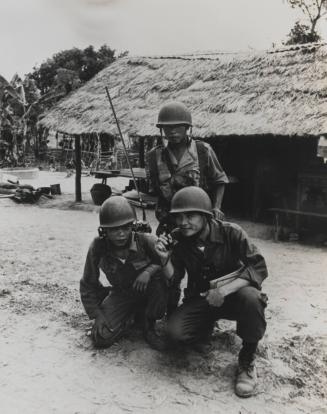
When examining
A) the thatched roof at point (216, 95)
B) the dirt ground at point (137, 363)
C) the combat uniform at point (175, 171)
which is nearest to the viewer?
the dirt ground at point (137, 363)

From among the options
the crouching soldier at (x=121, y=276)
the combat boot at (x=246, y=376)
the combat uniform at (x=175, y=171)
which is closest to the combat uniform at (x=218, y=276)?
the combat boot at (x=246, y=376)

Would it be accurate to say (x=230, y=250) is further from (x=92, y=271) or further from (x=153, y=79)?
(x=153, y=79)

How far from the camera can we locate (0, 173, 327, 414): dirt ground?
295cm

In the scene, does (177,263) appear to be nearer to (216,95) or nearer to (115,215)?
(115,215)

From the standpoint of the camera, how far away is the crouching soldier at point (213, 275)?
3.11 metres

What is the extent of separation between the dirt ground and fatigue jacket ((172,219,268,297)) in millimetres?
594

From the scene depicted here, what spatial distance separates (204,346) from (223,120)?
6155mm

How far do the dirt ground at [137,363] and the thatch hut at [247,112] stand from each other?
3.61 meters

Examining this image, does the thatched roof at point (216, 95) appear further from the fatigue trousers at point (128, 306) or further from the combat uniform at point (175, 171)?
the fatigue trousers at point (128, 306)

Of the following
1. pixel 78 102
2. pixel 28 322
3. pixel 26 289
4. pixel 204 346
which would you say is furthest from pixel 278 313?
pixel 78 102

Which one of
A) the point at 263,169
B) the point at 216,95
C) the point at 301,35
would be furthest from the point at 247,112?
the point at 301,35

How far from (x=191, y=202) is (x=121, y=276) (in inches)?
35.7

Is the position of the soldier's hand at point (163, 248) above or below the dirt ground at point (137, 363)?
above

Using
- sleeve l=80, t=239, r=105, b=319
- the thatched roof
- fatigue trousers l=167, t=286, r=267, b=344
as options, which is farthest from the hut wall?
sleeve l=80, t=239, r=105, b=319
